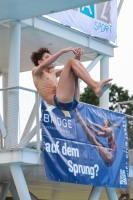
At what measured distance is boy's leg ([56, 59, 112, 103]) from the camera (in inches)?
397

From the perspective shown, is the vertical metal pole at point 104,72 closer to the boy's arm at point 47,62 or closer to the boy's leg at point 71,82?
the boy's arm at point 47,62

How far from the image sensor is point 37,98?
49.3ft

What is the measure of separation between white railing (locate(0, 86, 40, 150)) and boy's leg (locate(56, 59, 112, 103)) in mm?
4005

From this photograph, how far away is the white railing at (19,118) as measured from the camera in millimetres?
14492

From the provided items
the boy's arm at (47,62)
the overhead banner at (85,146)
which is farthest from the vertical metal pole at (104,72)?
the boy's arm at (47,62)

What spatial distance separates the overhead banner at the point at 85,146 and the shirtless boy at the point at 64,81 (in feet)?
10.7

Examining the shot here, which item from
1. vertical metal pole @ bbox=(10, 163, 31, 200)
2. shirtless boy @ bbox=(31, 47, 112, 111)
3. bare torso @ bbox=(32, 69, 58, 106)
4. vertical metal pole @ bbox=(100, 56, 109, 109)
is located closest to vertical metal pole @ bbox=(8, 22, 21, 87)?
vertical metal pole @ bbox=(10, 163, 31, 200)

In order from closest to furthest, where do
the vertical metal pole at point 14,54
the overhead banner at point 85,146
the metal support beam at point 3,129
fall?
1. the metal support beam at point 3,129
2. the overhead banner at point 85,146
3. the vertical metal pole at point 14,54

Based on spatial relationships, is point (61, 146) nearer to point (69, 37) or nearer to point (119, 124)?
point (119, 124)

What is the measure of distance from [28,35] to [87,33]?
175cm

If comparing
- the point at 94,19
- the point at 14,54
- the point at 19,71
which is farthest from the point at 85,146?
the point at 94,19

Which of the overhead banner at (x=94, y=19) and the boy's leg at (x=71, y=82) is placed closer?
the boy's leg at (x=71, y=82)

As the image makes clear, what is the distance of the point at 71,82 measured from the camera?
10.4 metres

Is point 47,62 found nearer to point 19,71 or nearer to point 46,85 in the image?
point 46,85
